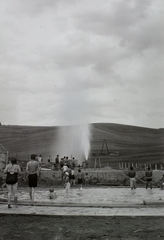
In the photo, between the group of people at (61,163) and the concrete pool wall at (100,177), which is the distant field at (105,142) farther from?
the concrete pool wall at (100,177)

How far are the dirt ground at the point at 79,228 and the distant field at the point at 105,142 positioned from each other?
132ft

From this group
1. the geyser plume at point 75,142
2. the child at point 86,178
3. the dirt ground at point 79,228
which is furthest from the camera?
the geyser plume at point 75,142

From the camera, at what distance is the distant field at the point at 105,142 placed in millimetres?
54584

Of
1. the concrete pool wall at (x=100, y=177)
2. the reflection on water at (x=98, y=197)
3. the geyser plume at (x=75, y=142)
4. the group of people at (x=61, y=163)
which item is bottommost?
the reflection on water at (x=98, y=197)

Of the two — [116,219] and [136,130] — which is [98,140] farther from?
[116,219]

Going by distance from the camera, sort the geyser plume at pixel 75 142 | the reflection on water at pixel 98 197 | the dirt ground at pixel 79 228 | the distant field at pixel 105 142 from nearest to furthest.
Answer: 1. the dirt ground at pixel 79 228
2. the reflection on water at pixel 98 197
3. the distant field at pixel 105 142
4. the geyser plume at pixel 75 142

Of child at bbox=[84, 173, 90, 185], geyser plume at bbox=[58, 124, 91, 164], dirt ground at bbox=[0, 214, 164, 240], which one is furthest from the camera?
geyser plume at bbox=[58, 124, 91, 164]

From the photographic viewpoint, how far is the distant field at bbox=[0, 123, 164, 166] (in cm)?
5458

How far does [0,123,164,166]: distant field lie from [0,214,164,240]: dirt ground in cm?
4023

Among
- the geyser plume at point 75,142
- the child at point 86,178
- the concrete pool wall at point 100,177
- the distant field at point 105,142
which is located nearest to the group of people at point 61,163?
the concrete pool wall at point 100,177

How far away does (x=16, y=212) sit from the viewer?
9758mm

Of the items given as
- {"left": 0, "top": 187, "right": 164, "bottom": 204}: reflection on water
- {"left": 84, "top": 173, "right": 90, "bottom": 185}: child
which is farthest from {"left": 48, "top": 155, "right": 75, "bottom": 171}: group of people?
{"left": 0, "top": 187, "right": 164, "bottom": 204}: reflection on water

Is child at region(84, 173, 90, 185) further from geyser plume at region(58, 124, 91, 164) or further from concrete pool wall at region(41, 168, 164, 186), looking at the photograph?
geyser plume at region(58, 124, 91, 164)

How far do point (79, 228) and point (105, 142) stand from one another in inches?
2039
